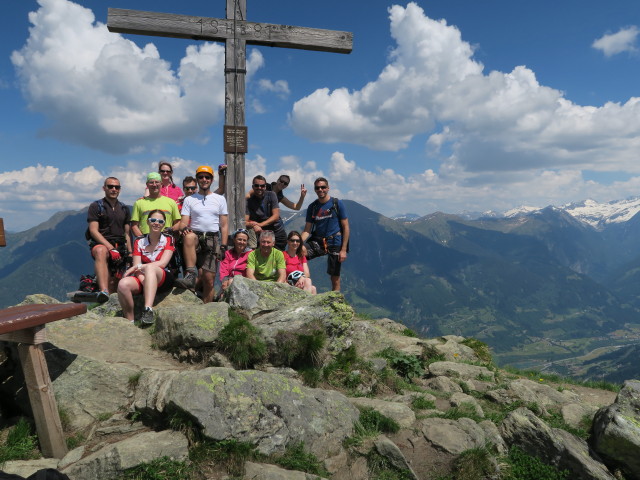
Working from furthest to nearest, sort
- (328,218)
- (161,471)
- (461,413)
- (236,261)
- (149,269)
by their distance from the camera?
(328,218), (236,261), (149,269), (461,413), (161,471)

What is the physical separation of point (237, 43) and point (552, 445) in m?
12.4

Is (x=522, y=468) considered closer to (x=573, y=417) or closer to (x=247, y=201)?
(x=573, y=417)

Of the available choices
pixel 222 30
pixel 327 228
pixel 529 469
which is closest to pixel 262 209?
pixel 327 228

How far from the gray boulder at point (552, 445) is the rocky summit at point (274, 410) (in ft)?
0.09

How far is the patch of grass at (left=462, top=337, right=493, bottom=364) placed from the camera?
48.1 feet

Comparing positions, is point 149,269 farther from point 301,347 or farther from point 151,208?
point 301,347

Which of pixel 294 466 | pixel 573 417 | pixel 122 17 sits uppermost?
pixel 122 17

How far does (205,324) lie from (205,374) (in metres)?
2.00

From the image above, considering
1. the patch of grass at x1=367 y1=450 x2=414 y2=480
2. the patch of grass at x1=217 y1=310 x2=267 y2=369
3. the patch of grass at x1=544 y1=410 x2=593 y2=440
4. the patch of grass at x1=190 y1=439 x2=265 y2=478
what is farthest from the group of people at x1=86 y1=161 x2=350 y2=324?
the patch of grass at x1=544 y1=410 x2=593 y2=440

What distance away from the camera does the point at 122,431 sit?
230 inches

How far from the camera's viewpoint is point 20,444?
5492mm

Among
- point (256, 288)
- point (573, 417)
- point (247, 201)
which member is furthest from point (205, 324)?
point (573, 417)

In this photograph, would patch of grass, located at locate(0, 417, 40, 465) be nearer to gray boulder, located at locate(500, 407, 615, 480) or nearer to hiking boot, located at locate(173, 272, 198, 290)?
hiking boot, located at locate(173, 272, 198, 290)

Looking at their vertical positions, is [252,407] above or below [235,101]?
below
